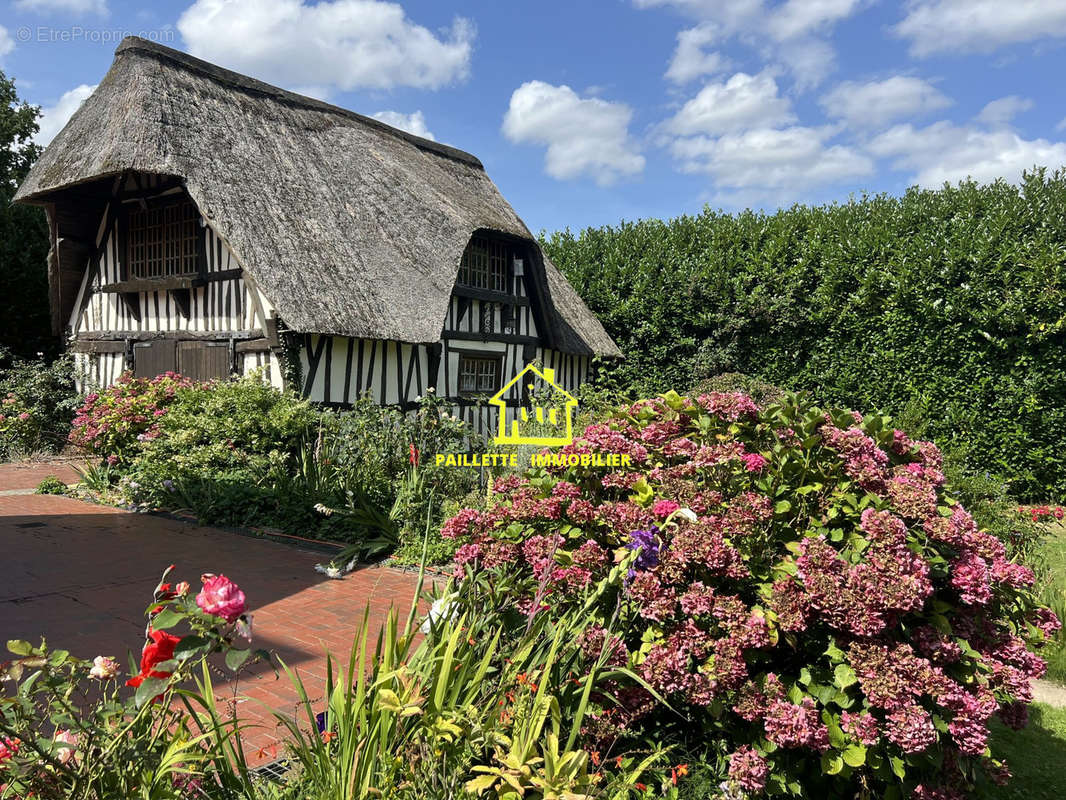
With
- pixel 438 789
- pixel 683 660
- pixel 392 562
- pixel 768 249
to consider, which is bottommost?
pixel 392 562

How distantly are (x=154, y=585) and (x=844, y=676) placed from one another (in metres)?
4.86

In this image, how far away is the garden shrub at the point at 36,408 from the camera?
39.2 ft

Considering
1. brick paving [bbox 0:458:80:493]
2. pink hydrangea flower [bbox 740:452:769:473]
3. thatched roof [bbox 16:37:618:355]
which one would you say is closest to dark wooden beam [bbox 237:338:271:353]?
thatched roof [bbox 16:37:618:355]

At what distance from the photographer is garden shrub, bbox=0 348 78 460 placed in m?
12.0

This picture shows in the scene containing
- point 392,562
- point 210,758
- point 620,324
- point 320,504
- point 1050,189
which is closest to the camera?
point 210,758

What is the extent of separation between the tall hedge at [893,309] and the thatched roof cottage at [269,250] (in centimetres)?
212

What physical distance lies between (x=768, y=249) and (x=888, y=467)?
10472mm

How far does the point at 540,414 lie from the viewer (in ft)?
31.5

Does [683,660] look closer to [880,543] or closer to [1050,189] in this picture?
[880,543]

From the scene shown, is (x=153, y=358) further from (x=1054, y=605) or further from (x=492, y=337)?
(x=1054, y=605)

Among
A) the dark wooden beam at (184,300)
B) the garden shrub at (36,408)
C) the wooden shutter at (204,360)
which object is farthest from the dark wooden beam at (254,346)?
the garden shrub at (36,408)

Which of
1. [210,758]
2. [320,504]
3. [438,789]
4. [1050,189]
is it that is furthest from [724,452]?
[1050,189]

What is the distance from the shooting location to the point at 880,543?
106 inches

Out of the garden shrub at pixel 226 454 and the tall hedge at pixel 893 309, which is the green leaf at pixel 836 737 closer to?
the garden shrub at pixel 226 454
